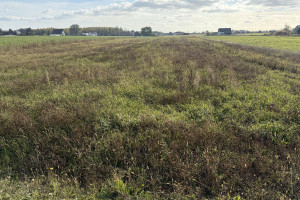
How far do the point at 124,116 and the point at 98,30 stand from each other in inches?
7062

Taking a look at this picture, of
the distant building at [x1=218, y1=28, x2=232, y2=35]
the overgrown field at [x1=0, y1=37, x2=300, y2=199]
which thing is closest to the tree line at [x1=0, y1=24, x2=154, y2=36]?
the distant building at [x1=218, y1=28, x2=232, y2=35]

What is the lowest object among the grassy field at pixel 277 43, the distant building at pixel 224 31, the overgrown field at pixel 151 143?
the overgrown field at pixel 151 143

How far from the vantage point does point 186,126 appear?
17.4 ft

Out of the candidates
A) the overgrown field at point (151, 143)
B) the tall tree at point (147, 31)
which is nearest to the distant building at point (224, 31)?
the tall tree at point (147, 31)

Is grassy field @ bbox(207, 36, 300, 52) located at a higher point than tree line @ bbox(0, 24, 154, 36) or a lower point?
lower

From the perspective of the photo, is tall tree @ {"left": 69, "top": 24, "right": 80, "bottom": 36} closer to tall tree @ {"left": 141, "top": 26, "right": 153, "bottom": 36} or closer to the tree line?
the tree line

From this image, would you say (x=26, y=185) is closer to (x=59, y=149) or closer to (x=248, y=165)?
(x=59, y=149)

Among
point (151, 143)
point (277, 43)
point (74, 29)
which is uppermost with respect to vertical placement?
point (74, 29)

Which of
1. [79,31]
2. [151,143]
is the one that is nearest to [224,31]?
[79,31]

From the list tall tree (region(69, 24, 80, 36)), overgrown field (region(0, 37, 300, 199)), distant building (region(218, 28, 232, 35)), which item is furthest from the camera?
tall tree (region(69, 24, 80, 36))

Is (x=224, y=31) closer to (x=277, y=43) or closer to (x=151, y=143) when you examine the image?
(x=277, y=43)

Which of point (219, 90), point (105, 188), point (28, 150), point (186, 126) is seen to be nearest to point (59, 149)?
point (28, 150)

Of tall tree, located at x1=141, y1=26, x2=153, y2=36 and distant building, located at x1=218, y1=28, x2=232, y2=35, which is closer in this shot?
distant building, located at x1=218, y1=28, x2=232, y2=35

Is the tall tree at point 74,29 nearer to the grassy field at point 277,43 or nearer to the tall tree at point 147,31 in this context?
the tall tree at point 147,31
